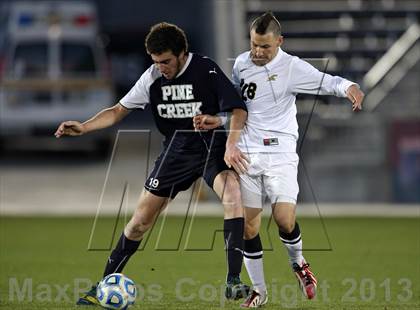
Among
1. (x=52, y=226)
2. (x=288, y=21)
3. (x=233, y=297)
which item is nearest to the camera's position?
(x=233, y=297)

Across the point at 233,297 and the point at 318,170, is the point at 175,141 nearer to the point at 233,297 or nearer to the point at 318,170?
the point at 233,297

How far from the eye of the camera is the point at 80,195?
17875 millimetres

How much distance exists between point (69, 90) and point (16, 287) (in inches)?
512

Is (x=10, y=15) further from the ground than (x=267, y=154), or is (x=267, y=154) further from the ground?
(x=267, y=154)

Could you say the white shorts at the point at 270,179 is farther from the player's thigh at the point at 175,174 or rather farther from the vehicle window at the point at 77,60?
the vehicle window at the point at 77,60

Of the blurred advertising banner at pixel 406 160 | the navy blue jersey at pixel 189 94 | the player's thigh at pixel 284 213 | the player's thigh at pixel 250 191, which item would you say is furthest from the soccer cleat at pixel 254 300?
the blurred advertising banner at pixel 406 160

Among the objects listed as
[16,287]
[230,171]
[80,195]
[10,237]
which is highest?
[230,171]

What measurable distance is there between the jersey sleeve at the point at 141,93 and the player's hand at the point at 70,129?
0.39 meters

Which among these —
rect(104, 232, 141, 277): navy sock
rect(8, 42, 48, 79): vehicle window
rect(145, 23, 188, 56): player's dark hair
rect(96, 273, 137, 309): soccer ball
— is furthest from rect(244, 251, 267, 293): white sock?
rect(8, 42, 48, 79): vehicle window

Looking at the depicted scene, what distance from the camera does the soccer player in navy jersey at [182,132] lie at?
761cm

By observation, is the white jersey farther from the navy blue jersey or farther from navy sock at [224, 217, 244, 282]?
navy sock at [224, 217, 244, 282]

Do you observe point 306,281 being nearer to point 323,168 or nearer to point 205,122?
point 205,122

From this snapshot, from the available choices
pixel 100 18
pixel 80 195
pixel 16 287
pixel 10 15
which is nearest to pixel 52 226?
pixel 80 195

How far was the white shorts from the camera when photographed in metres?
7.88
